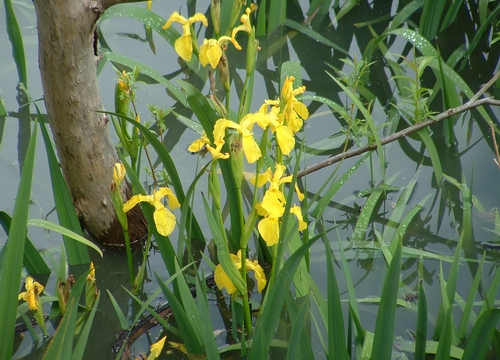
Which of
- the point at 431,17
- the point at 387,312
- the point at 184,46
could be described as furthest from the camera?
the point at 431,17

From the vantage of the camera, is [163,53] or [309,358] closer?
[309,358]

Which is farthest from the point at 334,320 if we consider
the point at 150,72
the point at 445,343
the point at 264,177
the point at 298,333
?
the point at 150,72

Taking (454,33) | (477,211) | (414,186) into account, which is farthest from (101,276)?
(454,33)

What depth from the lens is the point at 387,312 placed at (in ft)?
2.85

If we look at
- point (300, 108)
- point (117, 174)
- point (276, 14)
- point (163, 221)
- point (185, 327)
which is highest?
point (276, 14)

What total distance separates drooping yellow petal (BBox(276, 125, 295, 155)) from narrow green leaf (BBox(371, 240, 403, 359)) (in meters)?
0.26

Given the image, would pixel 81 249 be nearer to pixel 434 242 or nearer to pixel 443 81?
pixel 434 242

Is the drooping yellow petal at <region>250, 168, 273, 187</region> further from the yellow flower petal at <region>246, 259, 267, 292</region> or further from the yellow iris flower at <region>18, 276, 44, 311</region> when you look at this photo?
the yellow iris flower at <region>18, 276, 44, 311</region>

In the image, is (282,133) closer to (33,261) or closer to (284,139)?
(284,139)

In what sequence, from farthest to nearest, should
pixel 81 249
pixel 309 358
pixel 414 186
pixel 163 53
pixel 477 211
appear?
pixel 163 53
pixel 414 186
pixel 477 211
pixel 81 249
pixel 309 358

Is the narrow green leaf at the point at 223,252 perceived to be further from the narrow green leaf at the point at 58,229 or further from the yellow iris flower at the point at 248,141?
the narrow green leaf at the point at 58,229

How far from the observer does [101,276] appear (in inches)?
57.2

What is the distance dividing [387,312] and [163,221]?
1.60ft

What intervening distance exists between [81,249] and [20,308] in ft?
0.65
